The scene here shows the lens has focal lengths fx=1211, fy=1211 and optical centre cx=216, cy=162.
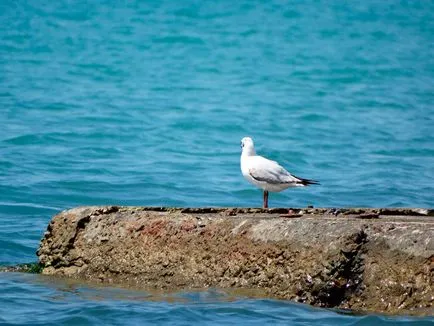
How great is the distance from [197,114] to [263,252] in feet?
67.4

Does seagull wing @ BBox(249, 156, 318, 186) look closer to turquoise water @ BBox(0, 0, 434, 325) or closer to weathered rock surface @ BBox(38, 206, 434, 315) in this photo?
weathered rock surface @ BBox(38, 206, 434, 315)

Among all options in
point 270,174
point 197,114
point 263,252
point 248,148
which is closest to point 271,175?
point 270,174

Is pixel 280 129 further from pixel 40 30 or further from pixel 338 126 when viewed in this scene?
pixel 40 30

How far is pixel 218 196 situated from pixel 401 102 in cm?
1467

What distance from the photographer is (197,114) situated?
27594 mm

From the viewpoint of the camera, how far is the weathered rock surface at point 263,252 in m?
6.73

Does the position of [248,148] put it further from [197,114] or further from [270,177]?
[197,114]

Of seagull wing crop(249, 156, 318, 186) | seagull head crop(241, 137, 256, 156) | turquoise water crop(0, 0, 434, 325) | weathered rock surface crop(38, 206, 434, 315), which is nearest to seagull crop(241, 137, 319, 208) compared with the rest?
seagull wing crop(249, 156, 318, 186)

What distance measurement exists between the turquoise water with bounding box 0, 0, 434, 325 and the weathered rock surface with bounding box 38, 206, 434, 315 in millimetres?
144

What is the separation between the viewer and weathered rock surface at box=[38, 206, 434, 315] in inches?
265

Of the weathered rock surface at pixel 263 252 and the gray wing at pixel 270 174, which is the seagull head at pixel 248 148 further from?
the weathered rock surface at pixel 263 252

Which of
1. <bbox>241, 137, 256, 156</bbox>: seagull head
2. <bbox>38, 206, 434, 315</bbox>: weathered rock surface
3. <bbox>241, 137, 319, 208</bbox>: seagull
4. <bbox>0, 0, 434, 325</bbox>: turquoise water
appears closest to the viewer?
<bbox>38, 206, 434, 315</bbox>: weathered rock surface

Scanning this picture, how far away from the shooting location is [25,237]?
1120cm

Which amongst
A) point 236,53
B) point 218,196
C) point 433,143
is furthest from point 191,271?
point 236,53
